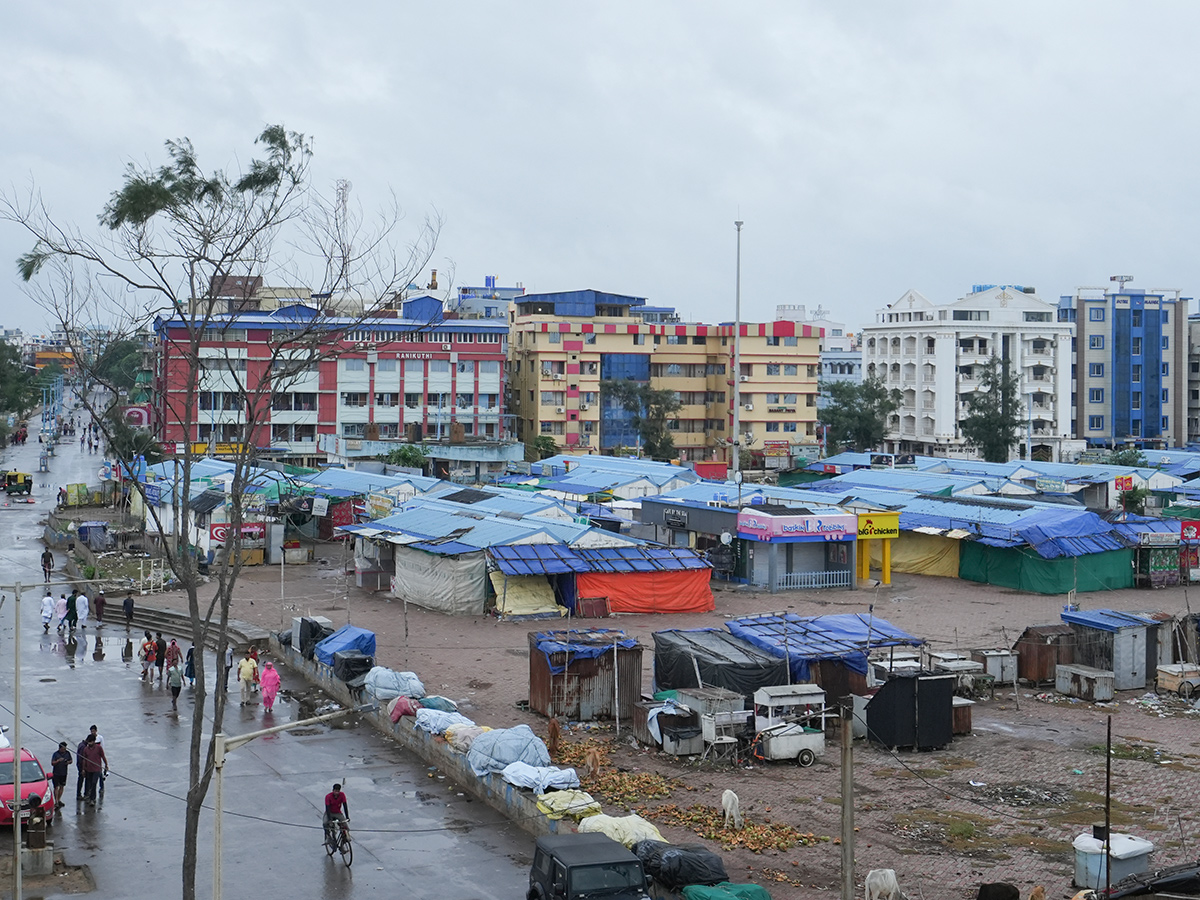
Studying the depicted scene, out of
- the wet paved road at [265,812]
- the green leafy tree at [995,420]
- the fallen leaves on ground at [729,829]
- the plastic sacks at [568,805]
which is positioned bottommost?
the wet paved road at [265,812]

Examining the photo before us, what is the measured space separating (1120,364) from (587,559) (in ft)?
262

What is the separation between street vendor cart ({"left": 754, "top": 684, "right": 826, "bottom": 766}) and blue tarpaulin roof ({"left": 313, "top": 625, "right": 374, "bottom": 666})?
837cm

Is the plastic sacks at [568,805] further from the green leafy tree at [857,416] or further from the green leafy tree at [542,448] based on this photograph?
the green leafy tree at [857,416]

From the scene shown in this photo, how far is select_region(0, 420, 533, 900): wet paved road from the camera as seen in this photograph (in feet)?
51.4

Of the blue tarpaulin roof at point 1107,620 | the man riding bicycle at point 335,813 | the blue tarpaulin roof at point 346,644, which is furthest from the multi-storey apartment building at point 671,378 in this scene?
the man riding bicycle at point 335,813

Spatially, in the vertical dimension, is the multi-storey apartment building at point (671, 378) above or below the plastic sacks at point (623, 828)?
above

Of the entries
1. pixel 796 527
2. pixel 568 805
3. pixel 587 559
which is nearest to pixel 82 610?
pixel 587 559

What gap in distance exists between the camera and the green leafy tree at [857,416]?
3553 inches

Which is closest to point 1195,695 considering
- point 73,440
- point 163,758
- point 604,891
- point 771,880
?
point 771,880

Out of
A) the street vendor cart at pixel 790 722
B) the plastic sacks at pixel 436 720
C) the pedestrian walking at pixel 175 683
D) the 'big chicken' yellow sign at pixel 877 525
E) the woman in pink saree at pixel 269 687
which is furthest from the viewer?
the 'big chicken' yellow sign at pixel 877 525

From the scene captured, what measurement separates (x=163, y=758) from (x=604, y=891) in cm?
997

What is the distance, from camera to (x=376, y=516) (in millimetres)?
45781

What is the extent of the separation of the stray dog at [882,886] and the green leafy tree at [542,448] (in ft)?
211

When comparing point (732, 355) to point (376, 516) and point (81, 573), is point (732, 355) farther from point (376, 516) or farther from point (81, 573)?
point (81, 573)
